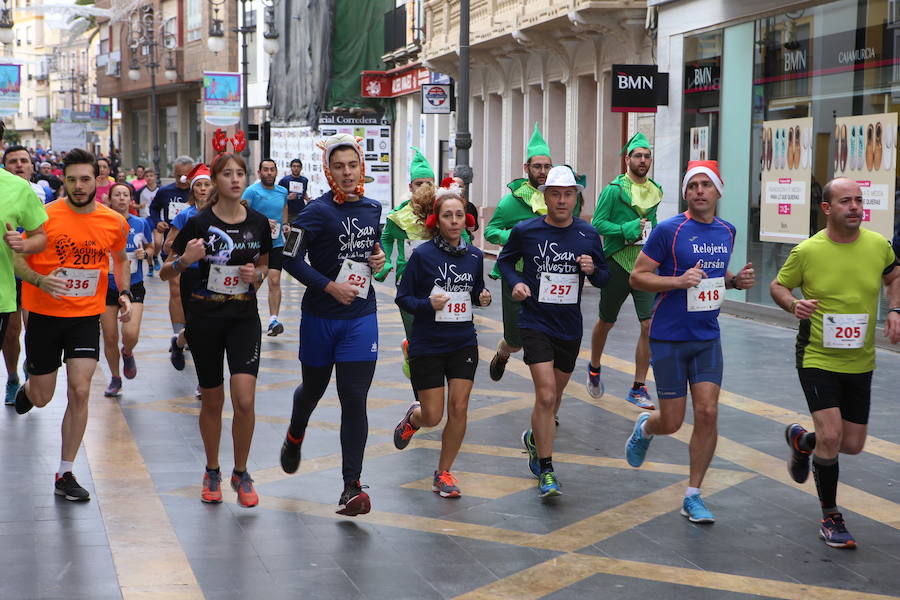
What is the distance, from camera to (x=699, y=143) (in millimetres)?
17578

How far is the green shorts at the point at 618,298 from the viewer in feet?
31.3

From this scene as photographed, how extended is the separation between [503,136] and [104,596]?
23.1 m

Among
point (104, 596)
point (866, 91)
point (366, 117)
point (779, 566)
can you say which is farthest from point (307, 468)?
point (366, 117)

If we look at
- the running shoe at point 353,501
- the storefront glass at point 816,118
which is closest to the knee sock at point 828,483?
the running shoe at point 353,501

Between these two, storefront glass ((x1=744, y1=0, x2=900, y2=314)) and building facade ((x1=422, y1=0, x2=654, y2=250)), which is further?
building facade ((x1=422, y1=0, x2=654, y2=250))

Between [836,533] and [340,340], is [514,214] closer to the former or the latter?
[340,340]

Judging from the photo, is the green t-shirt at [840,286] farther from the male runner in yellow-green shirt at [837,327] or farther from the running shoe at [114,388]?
the running shoe at [114,388]

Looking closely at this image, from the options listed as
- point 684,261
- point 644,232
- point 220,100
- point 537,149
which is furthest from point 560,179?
point 220,100

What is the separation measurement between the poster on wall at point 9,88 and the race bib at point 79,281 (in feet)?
83.1

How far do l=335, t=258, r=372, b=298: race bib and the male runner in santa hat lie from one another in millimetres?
1369

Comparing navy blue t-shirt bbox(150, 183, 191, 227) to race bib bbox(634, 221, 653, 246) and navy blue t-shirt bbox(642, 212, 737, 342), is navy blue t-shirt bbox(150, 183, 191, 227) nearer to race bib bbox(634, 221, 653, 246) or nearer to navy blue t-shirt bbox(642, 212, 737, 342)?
race bib bbox(634, 221, 653, 246)

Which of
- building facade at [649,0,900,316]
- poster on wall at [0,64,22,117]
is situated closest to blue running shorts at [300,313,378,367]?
building facade at [649,0,900,316]

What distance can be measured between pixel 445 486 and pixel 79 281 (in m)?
2.20

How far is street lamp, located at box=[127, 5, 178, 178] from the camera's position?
5956 cm
